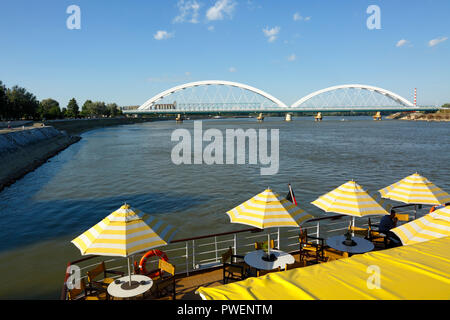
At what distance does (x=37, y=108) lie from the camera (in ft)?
267

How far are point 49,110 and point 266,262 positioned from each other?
4455 inches

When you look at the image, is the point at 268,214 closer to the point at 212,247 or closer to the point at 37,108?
the point at 212,247

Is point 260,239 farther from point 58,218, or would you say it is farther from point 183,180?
point 183,180

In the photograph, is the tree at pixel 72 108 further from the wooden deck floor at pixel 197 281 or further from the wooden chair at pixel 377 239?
the wooden chair at pixel 377 239

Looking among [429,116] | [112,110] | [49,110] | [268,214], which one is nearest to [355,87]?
[429,116]

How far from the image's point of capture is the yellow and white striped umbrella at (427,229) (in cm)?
585

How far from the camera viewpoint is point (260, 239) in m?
12.4

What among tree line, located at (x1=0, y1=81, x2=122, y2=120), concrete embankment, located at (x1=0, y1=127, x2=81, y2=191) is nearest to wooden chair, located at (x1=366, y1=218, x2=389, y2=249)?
concrete embankment, located at (x1=0, y1=127, x2=81, y2=191)

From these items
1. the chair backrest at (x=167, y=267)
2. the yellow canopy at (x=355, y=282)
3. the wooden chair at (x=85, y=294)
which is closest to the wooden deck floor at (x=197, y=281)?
the chair backrest at (x=167, y=267)

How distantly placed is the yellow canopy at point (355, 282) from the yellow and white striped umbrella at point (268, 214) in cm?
298

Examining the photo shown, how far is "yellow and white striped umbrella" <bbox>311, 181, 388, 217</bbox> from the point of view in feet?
25.2

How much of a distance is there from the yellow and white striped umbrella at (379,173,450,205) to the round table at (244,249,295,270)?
497 centimetres

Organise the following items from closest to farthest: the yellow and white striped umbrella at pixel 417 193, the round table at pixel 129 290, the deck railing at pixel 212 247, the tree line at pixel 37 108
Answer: the round table at pixel 129 290 → the yellow and white striped umbrella at pixel 417 193 → the deck railing at pixel 212 247 → the tree line at pixel 37 108
